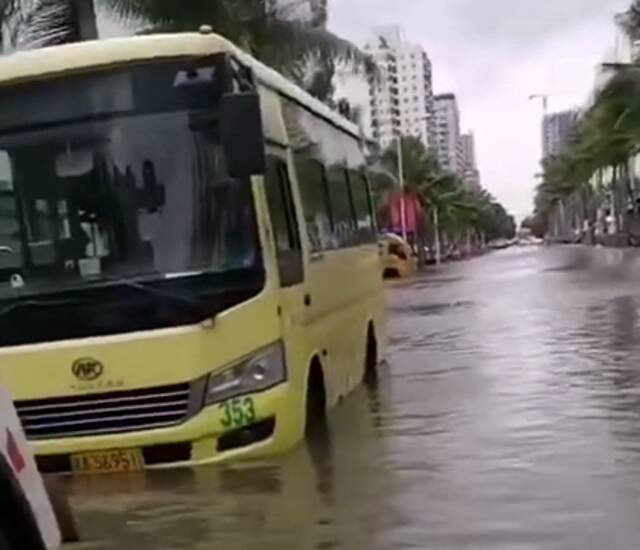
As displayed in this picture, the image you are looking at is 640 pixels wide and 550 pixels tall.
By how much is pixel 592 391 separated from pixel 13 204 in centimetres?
654

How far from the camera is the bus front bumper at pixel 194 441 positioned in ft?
34.0

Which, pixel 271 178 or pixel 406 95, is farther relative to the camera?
pixel 406 95

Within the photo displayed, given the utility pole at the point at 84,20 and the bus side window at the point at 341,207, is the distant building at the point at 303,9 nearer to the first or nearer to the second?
the utility pole at the point at 84,20

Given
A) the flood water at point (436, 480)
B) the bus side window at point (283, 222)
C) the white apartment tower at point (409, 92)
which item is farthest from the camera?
the white apartment tower at point (409, 92)

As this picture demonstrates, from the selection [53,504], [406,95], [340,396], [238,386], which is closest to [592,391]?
[340,396]

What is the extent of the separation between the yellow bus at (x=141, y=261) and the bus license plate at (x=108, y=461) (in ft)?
0.04

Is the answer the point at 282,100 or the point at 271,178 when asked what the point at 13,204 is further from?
the point at 282,100

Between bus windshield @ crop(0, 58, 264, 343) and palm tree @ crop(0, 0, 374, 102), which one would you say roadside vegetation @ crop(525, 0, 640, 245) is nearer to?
palm tree @ crop(0, 0, 374, 102)

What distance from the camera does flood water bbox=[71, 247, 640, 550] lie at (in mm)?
8836

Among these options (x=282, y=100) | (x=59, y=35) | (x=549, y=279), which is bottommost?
(x=549, y=279)

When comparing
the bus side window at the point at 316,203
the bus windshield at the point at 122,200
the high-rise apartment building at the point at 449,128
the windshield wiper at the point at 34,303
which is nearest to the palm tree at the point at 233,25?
the bus side window at the point at 316,203

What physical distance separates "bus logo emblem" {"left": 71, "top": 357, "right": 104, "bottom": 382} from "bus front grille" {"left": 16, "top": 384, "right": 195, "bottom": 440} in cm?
13

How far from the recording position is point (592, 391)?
15.2 metres

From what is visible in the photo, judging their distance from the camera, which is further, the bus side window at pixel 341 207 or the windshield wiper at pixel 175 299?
the bus side window at pixel 341 207
